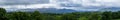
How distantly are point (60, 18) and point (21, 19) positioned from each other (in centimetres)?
747

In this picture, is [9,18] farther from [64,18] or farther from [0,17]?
[64,18]

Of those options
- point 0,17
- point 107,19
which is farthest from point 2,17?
point 107,19

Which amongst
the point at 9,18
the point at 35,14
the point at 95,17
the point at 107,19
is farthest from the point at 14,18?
the point at 107,19

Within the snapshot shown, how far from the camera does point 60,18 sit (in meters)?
64.0

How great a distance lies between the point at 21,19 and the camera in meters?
60.9

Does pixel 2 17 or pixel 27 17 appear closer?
pixel 2 17

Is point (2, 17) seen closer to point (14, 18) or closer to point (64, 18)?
point (14, 18)

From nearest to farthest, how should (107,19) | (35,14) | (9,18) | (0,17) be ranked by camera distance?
(0,17) < (9,18) < (35,14) < (107,19)

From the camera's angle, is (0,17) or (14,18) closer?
(0,17)

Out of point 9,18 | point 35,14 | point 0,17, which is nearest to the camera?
point 0,17

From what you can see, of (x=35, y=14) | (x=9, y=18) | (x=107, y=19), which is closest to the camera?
(x=9, y=18)

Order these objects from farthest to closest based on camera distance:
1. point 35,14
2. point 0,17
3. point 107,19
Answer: point 107,19 → point 35,14 → point 0,17

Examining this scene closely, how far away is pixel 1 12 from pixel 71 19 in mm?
12425

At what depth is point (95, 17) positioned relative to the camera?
63.9 metres
